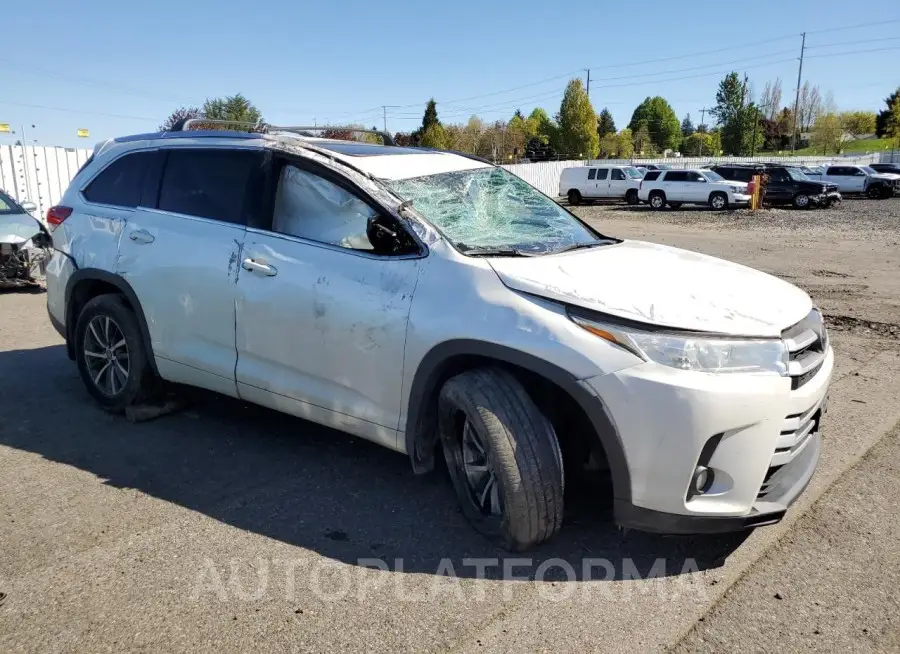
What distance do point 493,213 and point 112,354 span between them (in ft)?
8.92

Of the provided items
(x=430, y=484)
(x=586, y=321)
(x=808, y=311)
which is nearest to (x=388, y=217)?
(x=586, y=321)

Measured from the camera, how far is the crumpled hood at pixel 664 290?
9.69ft

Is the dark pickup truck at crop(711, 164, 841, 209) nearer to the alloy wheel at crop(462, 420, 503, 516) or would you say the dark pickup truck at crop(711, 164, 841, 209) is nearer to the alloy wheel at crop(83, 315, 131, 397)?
the alloy wheel at crop(83, 315, 131, 397)

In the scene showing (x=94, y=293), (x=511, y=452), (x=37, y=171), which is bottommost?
(x=511, y=452)

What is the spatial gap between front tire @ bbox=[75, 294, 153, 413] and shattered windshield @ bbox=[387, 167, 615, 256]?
2.11 metres

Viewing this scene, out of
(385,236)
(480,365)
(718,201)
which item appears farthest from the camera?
(718,201)

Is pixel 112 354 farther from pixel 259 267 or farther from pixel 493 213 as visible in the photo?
pixel 493 213

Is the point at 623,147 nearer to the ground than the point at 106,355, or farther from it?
farther from it

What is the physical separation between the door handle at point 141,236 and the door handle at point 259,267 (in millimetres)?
905

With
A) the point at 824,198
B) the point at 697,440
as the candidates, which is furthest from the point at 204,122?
the point at 824,198

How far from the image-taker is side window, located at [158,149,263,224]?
4.21 m

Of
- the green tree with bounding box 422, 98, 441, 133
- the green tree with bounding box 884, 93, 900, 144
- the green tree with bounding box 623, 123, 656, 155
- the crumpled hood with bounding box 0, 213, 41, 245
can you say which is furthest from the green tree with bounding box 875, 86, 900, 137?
the crumpled hood with bounding box 0, 213, 41, 245

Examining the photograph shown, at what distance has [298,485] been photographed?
393 cm

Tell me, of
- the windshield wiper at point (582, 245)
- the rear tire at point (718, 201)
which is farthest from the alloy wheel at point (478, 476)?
the rear tire at point (718, 201)
